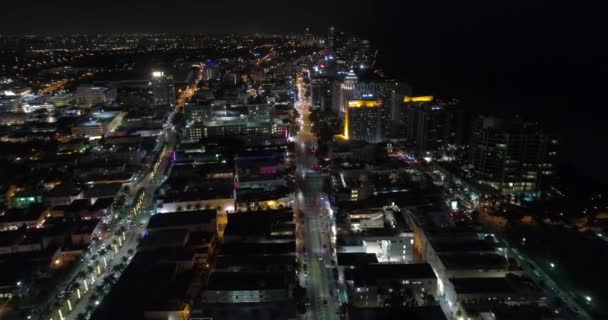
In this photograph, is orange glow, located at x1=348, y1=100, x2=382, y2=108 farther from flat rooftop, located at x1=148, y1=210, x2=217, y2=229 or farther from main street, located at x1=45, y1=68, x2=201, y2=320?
flat rooftop, located at x1=148, y1=210, x2=217, y2=229

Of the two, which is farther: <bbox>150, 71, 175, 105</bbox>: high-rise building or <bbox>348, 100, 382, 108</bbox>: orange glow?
<bbox>150, 71, 175, 105</bbox>: high-rise building

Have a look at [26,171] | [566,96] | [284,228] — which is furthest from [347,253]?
[566,96]

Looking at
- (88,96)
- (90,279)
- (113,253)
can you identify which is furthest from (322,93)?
(90,279)

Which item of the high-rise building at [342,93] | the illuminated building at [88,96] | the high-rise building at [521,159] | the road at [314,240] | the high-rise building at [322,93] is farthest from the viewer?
the illuminated building at [88,96]

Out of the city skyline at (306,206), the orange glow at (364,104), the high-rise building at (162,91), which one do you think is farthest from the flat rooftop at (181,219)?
the high-rise building at (162,91)

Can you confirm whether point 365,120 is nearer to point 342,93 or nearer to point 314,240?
point 342,93

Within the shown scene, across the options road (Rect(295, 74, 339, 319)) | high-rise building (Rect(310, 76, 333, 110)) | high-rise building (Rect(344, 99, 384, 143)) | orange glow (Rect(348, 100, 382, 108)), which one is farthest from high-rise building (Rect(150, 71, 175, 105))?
orange glow (Rect(348, 100, 382, 108))

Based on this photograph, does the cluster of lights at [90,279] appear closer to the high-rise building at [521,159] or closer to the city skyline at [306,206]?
the city skyline at [306,206]
